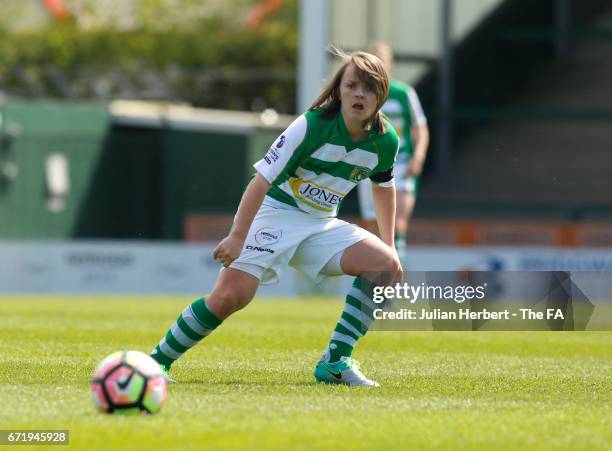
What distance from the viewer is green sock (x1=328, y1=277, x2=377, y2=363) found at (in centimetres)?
719

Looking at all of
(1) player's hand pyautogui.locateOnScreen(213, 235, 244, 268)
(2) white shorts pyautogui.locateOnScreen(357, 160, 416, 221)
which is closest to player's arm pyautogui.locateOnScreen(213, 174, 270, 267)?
(1) player's hand pyautogui.locateOnScreen(213, 235, 244, 268)

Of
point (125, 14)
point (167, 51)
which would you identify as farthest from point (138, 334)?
point (125, 14)

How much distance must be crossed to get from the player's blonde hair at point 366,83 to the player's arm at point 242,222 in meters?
0.54

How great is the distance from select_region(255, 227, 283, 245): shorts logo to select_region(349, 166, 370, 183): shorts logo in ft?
1.52

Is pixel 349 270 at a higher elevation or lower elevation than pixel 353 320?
higher

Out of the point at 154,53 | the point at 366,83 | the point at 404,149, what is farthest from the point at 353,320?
the point at 154,53

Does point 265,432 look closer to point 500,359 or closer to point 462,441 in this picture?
point 462,441

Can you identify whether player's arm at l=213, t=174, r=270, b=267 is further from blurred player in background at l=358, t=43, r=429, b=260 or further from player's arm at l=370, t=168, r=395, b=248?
blurred player in background at l=358, t=43, r=429, b=260

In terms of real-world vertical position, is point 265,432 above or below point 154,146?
above

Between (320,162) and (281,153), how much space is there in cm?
27

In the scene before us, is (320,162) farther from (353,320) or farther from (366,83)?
(353,320)

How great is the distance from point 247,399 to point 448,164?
1536 cm

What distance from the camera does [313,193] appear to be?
7.09 m

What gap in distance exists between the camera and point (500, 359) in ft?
30.0
